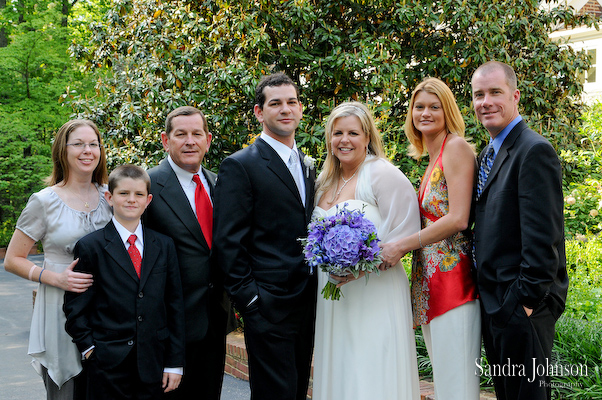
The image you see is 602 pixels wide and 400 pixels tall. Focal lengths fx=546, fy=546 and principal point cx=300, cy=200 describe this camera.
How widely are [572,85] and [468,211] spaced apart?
730 centimetres

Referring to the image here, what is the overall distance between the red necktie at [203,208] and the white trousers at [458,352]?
1.82 metres

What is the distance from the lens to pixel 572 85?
9.66 metres

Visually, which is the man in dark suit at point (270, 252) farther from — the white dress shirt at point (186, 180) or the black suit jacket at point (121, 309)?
the black suit jacket at point (121, 309)

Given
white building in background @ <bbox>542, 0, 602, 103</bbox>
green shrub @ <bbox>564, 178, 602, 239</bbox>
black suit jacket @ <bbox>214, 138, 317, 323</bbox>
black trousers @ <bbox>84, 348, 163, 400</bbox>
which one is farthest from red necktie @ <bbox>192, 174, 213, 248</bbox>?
white building in background @ <bbox>542, 0, 602, 103</bbox>

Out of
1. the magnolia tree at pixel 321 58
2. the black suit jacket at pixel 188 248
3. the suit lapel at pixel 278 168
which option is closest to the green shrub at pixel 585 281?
the magnolia tree at pixel 321 58

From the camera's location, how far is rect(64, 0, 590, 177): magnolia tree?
8180 millimetres

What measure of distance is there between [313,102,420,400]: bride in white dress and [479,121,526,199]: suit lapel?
1.86 ft

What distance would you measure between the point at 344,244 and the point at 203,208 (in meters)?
1.27

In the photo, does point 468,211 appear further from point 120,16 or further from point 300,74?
point 120,16

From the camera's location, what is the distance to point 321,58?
841 centimetres

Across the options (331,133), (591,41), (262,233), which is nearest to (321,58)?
(331,133)

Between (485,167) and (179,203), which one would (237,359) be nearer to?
(179,203)

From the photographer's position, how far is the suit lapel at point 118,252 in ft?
12.0

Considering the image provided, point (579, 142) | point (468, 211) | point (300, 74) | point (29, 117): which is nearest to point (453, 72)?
point (300, 74)
